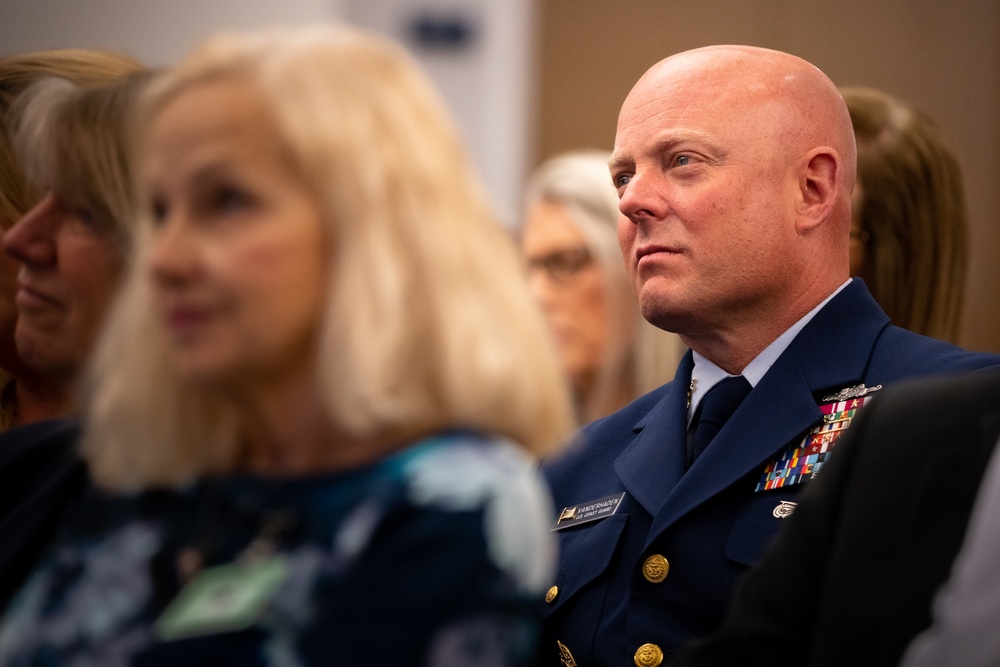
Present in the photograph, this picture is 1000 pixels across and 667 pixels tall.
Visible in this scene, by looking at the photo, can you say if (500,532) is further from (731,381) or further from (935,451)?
(731,381)

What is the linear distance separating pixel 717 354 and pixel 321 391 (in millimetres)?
1251

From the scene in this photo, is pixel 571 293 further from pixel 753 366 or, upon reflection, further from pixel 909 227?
pixel 753 366

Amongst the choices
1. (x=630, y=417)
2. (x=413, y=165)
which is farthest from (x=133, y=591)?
(x=630, y=417)

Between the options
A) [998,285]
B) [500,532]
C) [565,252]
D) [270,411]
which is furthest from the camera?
[998,285]

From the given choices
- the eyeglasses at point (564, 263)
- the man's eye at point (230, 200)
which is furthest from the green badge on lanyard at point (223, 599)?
the eyeglasses at point (564, 263)

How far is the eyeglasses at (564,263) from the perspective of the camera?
3.73 m

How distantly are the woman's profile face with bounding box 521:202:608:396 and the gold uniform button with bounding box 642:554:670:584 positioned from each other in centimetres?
163

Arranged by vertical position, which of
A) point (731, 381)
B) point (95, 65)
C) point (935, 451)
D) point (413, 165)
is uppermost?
point (413, 165)

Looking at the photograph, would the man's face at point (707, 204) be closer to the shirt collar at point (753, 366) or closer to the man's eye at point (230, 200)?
the shirt collar at point (753, 366)

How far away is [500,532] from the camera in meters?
1.25

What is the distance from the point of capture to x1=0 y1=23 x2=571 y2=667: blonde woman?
48.7 inches

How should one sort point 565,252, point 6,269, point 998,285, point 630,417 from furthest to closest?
point 998,285 < point 565,252 < point 630,417 < point 6,269

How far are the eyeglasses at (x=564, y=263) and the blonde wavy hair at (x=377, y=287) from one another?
91.1 inches

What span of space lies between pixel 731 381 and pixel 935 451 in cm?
81
